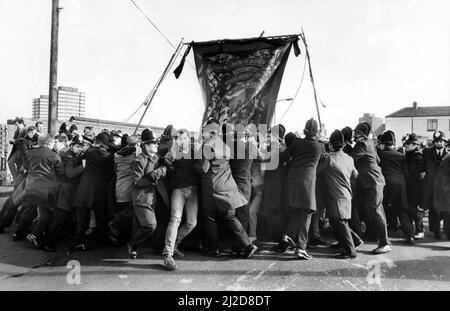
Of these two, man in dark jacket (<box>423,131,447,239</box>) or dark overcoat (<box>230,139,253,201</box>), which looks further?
man in dark jacket (<box>423,131,447,239</box>)

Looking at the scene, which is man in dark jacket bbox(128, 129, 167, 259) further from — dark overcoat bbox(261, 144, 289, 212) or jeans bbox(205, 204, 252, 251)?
dark overcoat bbox(261, 144, 289, 212)

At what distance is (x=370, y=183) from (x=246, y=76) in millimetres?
3663

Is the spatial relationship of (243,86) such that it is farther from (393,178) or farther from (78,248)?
(78,248)

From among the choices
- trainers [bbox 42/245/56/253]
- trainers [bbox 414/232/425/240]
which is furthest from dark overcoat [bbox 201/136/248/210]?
trainers [bbox 414/232/425/240]

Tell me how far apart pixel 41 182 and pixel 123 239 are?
1548 mm

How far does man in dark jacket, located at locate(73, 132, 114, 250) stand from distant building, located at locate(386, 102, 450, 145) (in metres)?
49.6

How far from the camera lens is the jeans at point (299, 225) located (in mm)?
5484

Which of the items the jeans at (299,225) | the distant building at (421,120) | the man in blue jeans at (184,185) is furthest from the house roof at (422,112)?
the man in blue jeans at (184,185)

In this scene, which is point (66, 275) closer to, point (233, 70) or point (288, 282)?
point (288, 282)

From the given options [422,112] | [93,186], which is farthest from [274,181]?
[422,112]

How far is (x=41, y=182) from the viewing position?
609cm

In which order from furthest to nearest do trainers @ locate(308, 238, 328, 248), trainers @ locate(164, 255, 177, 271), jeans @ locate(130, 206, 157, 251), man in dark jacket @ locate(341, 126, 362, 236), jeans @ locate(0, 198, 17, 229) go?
1. jeans @ locate(0, 198, 17, 229)
2. man in dark jacket @ locate(341, 126, 362, 236)
3. trainers @ locate(308, 238, 328, 248)
4. jeans @ locate(130, 206, 157, 251)
5. trainers @ locate(164, 255, 177, 271)

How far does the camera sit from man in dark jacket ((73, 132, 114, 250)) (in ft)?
19.3
